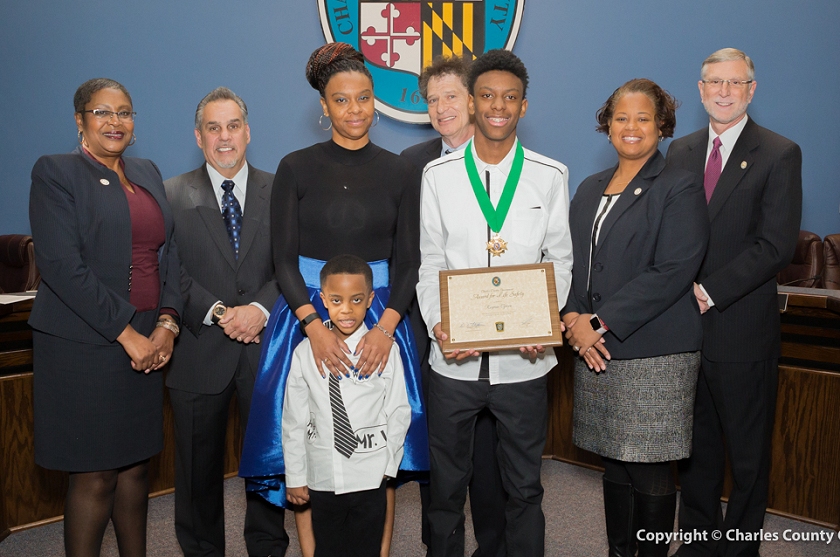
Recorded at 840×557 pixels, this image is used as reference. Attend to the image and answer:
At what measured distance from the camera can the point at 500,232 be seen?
235 centimetres

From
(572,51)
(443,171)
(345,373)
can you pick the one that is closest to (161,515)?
(345,373)

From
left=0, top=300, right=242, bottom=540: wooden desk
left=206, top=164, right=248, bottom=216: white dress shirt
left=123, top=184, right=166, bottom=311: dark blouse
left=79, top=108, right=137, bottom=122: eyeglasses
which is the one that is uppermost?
left=79, top=108, right=137, bottom=122: eyeglasses

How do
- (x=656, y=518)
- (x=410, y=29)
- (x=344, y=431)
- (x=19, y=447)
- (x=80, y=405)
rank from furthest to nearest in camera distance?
(x=410, y=29)
(x=19, y=447)
(x=656, y=518)
(x=80, y=405)
(x=344, y=431)

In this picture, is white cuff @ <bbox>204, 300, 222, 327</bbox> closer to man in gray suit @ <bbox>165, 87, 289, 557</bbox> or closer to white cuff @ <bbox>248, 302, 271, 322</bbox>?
man in gray suit @ <bbox>165, 87, 289, 557</bbox>

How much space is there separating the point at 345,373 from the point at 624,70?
320 cm

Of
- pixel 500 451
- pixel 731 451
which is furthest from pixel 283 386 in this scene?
pixel 731 451

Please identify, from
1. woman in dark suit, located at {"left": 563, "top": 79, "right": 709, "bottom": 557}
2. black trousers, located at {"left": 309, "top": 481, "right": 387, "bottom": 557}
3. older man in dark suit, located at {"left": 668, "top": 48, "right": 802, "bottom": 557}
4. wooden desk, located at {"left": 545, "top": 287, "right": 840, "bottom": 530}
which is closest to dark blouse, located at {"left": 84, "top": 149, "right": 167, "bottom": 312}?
black trousers, located at {"left": 309, "top": 481, "right": 387, "bottom": 557}

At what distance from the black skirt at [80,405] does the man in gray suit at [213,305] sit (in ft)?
0.93

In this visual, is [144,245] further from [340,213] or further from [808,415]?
[808,415]

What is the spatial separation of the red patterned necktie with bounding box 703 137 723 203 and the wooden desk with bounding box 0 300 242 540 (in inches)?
112

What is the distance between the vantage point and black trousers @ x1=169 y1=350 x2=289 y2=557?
8.60 feet

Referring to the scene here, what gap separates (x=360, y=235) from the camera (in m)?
2.38

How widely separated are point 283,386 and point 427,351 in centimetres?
60

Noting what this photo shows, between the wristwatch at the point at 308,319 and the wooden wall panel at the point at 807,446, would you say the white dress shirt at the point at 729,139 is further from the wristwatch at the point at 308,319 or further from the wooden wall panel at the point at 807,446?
the wristwatch at the point at 308,319
